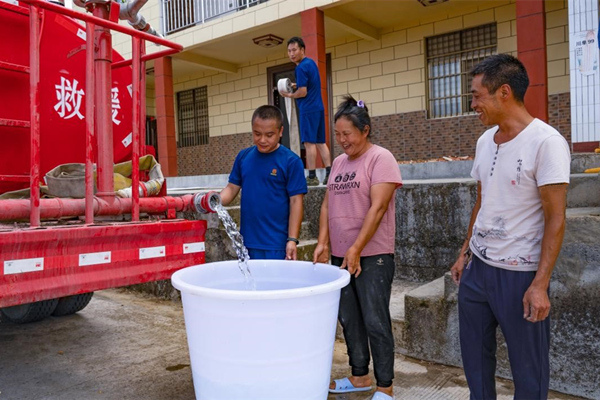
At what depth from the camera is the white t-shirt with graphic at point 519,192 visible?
1653mm

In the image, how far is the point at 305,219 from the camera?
482cm

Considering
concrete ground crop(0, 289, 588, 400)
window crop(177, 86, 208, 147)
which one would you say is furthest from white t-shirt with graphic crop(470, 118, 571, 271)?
window crop(177, 86, 208, 147)

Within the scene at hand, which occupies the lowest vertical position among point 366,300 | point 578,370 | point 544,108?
point 578,370

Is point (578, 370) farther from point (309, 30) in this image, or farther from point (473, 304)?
point (309, 30)

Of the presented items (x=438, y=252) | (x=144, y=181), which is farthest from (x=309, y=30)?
(x=144, y=181)

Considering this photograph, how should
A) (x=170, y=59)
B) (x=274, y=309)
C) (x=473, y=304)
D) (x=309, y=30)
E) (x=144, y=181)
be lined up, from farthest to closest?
(x=170, y=59), (x=309, y=30), (x=144, y=181), (x=473, y=304), (x=274, y=309)

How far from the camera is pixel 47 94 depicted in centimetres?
273

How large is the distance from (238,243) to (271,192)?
34 cm

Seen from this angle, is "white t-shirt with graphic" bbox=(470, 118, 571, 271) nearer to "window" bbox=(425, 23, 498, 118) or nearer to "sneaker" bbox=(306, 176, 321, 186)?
"sneaker" bbox=(306, 176, 321, 186)

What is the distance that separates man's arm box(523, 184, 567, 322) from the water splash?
107 centimetres

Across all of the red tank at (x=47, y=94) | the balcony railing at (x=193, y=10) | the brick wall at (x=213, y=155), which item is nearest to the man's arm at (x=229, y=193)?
the red tank at (x=47, y=94)

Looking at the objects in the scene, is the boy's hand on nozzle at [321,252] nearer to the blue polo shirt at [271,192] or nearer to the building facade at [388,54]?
the blue polo shirt at [271,192]

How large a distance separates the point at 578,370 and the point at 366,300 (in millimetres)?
1201

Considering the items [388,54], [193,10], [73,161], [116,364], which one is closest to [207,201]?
[73,161]
